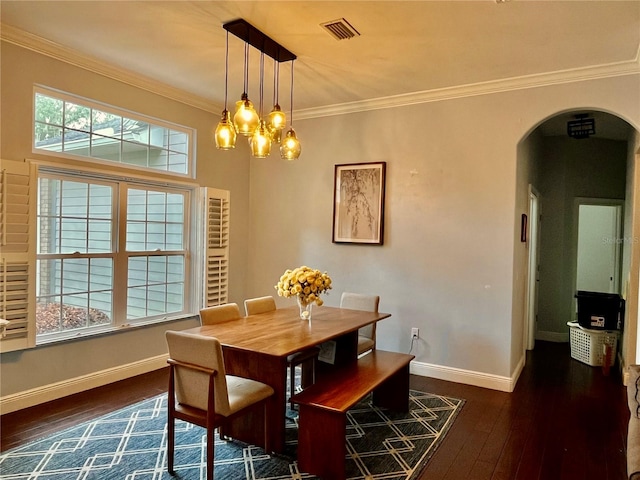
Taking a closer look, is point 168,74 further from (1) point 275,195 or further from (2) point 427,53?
(2) point 427,53

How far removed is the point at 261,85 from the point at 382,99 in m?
1.26

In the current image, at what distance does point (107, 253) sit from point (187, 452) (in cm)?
204

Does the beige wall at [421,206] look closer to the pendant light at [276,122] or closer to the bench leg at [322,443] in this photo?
the pendant light at [276,122]

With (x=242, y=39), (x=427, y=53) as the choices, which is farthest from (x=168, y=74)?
(x=427, y=53)

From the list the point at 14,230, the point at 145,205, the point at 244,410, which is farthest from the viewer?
the point at 145,205

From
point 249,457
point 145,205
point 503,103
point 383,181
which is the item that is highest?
point 503,103

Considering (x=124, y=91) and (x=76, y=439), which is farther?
(x=124, y=91)

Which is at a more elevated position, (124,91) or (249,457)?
(124,91)

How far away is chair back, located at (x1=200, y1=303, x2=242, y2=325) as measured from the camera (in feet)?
10.4

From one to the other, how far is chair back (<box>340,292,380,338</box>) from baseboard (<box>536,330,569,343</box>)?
135 inches

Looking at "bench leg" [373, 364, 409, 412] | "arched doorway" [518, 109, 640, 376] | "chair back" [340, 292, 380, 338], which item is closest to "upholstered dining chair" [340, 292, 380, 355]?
"chair back" [340, 292, 380, 338]

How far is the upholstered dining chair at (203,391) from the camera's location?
2.33m

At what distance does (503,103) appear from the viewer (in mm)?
3969

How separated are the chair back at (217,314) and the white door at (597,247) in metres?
5.25
